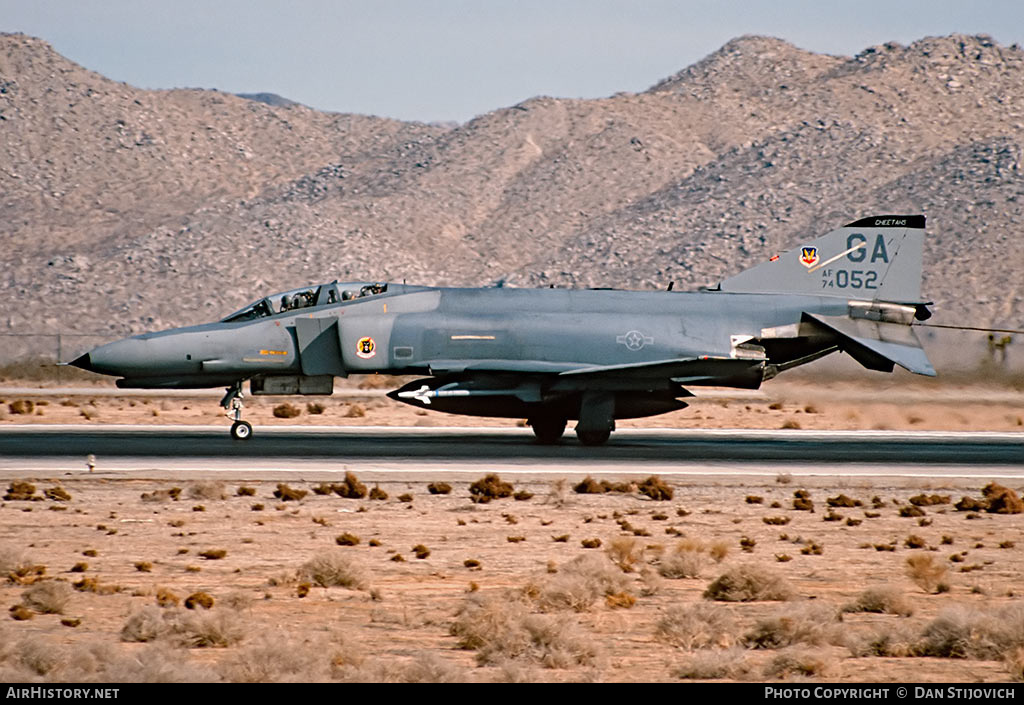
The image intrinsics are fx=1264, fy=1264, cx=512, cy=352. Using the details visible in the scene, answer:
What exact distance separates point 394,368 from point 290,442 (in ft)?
8.80

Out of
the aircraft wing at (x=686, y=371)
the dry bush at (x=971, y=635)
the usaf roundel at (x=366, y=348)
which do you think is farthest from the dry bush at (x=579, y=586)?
the usaf roundel at (x=366, y=348)

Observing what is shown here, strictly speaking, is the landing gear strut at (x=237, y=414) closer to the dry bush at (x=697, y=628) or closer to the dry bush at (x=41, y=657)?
the dry bush at (x=697, y=628)

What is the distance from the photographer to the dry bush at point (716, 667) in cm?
925

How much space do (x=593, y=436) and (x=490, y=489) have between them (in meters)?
6.96

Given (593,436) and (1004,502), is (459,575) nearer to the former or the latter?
(1004,502)

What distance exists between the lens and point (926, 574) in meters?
13.1

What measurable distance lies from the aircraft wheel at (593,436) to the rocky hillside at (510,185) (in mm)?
58063

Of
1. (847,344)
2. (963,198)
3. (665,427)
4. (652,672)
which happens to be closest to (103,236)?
(963,198)

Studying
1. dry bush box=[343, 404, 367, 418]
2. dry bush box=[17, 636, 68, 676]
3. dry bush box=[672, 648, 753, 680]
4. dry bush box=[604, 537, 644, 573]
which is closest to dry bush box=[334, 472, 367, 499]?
dry bush box=[604, 537, 644, 573]

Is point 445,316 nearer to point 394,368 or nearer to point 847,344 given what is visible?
point 394,368

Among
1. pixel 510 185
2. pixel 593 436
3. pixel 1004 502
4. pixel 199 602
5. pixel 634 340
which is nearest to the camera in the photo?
pixel 199 602

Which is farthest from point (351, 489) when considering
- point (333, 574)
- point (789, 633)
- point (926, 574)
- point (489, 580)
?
point (789, 633)

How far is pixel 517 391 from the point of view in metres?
25.3

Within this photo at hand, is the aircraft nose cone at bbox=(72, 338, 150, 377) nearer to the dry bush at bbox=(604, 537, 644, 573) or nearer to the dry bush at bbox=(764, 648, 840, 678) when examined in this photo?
the dry bush at bbox=(604, 537, 644, 573)
